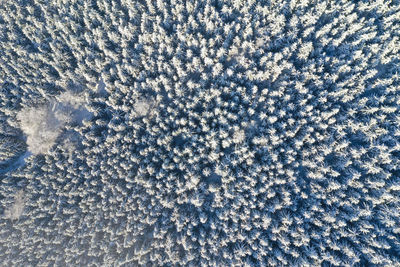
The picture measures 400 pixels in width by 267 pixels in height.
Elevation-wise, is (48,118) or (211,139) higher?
(211,139)

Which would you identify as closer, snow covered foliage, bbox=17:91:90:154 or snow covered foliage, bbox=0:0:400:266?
snow covered foliage, bbox=0:0:400:266

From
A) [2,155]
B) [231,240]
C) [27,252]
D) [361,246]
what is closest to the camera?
[361,246]

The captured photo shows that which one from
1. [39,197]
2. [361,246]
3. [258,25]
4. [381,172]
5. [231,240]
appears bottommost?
[39,197]

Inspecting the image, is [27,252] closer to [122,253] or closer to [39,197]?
[39,197]

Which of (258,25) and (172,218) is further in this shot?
(258,25)

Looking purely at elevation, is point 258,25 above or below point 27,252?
above

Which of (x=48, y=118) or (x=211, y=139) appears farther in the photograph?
(x=48, y=118)

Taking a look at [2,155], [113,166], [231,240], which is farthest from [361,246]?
[2,155]

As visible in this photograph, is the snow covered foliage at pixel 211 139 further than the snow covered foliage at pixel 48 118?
No
